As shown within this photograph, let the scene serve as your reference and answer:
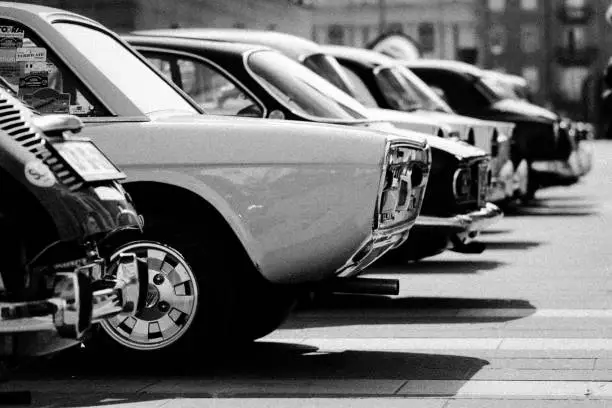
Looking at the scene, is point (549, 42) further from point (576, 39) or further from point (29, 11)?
point (29, 11)

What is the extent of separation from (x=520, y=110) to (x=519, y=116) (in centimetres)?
8

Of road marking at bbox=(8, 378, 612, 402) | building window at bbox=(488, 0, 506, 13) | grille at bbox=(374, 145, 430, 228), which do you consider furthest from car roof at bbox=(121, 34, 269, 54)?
building window at bbox=(488, 0, 506, 13)

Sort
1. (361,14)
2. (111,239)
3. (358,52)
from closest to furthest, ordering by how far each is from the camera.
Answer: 1. (111,239)
2. (358,52)
3. (361,14)

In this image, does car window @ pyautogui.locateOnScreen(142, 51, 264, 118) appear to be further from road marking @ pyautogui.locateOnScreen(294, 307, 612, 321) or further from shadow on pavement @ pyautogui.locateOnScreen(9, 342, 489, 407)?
shadow on pavement @ pyautogui.locateOnScreen(9, 342, 489, 407)

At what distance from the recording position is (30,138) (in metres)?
6.34

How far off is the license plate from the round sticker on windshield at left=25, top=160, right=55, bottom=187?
0.11 m

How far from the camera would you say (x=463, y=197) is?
12.2m

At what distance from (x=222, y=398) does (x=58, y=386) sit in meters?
0.85

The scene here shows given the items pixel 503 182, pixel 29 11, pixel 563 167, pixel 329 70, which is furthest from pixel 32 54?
pixel 563 167

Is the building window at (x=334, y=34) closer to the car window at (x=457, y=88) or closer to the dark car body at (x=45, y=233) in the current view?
the car window at (x=457, y=88)

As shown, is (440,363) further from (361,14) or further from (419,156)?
(361,14)

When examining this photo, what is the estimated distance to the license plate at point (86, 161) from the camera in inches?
252

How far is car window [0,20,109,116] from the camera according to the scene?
27.7 feet

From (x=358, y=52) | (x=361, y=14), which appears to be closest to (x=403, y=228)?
(x=358, y=52)
